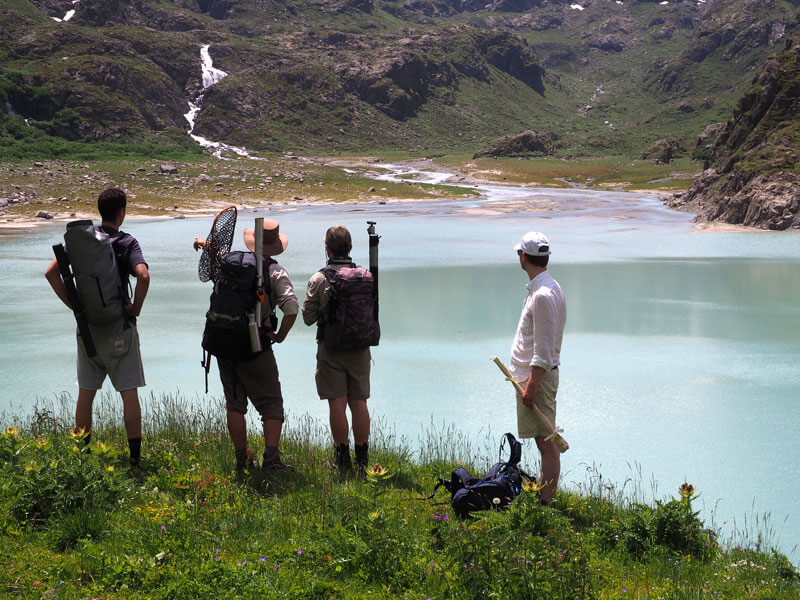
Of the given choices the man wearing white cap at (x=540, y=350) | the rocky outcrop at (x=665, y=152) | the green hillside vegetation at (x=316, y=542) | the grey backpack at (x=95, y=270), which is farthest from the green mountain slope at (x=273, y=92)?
the man wearing white cap at (x=540, y=350)

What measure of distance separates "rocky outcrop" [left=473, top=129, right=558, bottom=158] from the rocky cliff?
68192 millimetres

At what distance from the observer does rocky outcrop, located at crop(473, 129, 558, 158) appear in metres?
116

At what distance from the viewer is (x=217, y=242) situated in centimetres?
608

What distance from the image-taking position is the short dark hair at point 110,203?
18.4 ft

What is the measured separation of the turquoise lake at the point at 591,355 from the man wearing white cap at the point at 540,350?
42.0 inches

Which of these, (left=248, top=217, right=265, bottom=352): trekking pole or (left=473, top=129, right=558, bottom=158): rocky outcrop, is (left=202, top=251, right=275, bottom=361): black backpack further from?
(left=473, top=129, right=558, bottom=158): rocky outcrop

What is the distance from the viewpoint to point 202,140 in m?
128

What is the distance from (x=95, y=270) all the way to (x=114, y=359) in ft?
2.31

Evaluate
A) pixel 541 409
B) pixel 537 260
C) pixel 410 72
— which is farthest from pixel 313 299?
pixel 410 72

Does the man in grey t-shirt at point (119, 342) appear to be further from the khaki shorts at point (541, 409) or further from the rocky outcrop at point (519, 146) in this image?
the rocky outcrop at point (519, 146)

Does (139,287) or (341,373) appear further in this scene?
(341,373)

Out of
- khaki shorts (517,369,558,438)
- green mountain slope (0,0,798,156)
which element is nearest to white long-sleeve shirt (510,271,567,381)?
khaki shorts (517,369,558,438)

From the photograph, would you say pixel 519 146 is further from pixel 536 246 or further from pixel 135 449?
pixel 135 449

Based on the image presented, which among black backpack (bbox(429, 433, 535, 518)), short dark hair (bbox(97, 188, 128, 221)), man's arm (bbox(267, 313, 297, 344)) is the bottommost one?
black backpack (bbox(429, 433, 535, 518))
